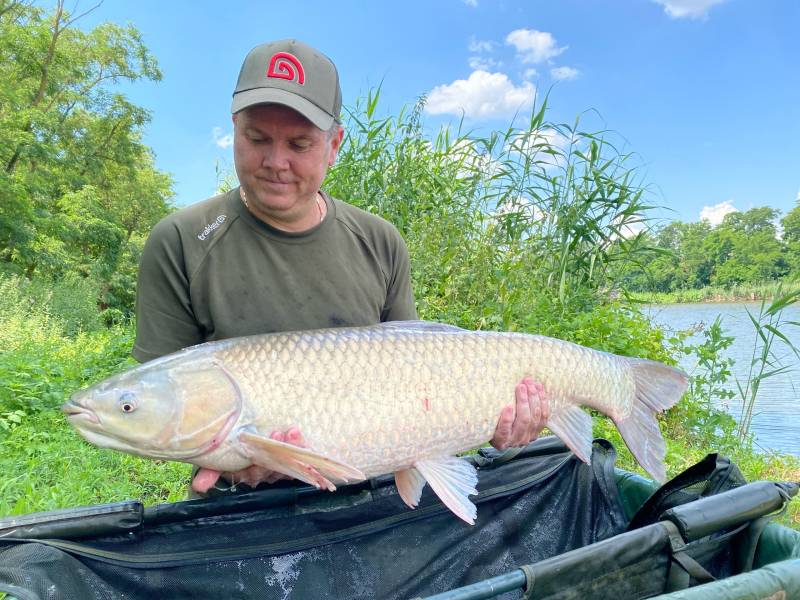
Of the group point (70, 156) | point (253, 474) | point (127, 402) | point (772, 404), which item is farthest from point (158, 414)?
point (70, 156)

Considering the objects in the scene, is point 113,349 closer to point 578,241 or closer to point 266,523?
point 578,241

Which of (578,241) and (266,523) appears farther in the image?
(578,241)

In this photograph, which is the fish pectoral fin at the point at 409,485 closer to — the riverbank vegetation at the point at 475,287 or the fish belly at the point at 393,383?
the fish belly at the point at 393,383

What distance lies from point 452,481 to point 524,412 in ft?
0.77

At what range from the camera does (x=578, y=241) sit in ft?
12.6

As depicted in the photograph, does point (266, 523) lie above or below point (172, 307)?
below

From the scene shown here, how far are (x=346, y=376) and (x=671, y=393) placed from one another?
0.85 metres

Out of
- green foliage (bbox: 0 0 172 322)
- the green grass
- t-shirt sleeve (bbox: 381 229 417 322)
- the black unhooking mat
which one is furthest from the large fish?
green foliage (bbox: 0 0 172 322)

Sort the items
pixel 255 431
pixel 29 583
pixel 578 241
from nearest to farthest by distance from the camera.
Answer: pixel 29 583 → pixel 255 431 → pixel 578 241

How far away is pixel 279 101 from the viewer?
4.50 feet

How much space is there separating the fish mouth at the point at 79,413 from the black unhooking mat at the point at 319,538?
17 cm

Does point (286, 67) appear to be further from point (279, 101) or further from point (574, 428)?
point (574, 428)

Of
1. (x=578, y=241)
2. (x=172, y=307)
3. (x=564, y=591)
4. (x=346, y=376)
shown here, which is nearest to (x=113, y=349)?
(x=578, y=241)

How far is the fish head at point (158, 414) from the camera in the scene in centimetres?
123
